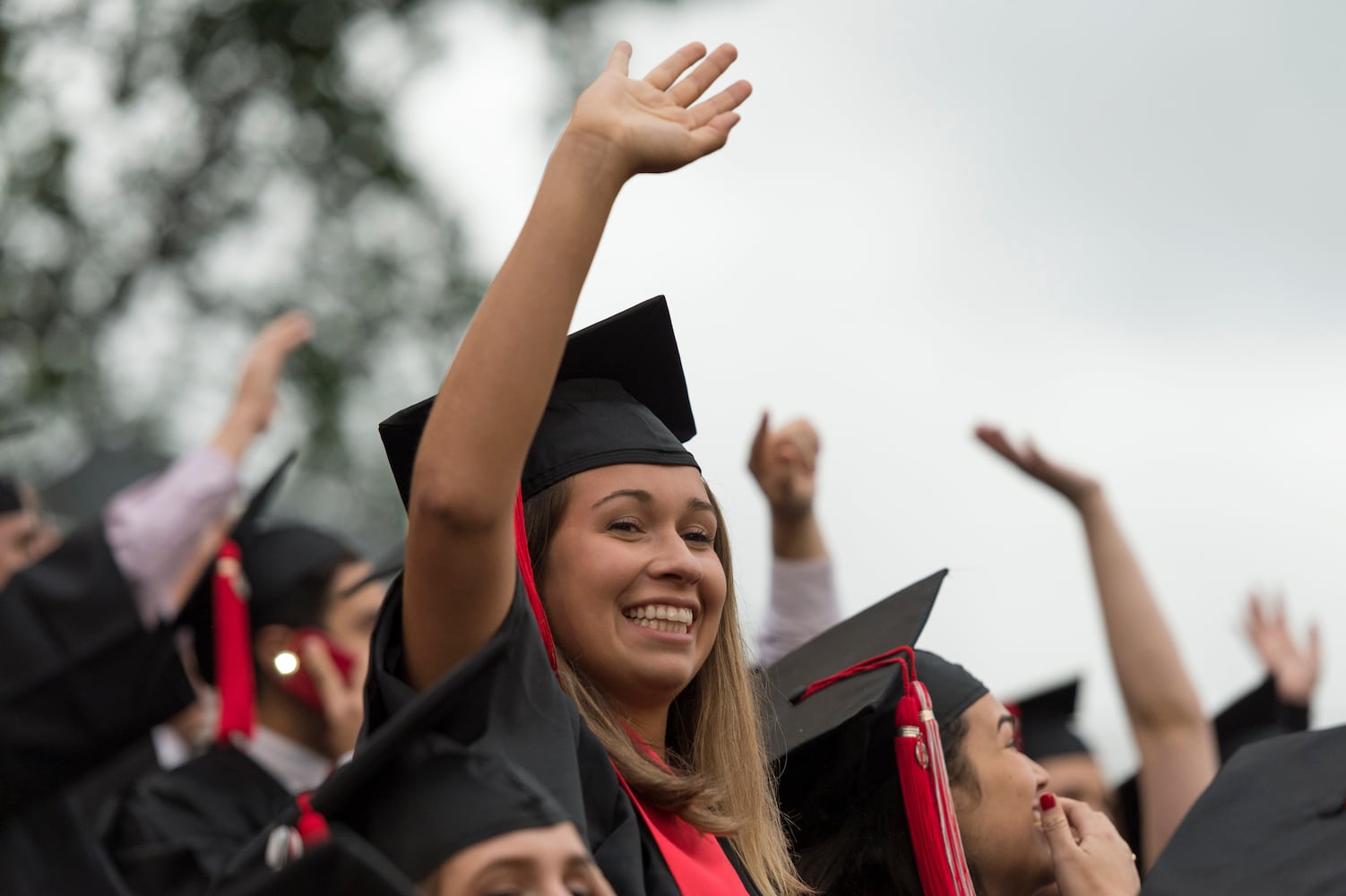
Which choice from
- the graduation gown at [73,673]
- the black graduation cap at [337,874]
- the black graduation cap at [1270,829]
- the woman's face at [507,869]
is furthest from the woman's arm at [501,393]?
the graduation gown at [73,673]

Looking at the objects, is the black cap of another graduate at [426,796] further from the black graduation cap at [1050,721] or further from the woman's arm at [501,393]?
the black graduation cap at [1050,721]

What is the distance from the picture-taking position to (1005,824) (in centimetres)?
306

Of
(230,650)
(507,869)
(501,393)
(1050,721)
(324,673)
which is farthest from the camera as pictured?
(1050,721)

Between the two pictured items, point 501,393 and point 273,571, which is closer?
point 501,393

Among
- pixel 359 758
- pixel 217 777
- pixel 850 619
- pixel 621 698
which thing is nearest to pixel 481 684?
pixel 359 758

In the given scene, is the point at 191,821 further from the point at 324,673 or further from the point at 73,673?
the point at 73,673

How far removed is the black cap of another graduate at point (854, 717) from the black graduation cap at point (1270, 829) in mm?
697

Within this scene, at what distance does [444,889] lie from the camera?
180 centimetres

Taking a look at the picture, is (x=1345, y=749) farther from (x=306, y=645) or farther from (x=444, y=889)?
(x=306, y=645)

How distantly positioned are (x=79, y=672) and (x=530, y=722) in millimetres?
1398

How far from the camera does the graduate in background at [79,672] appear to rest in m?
3.09

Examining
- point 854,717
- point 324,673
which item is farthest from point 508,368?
point 324,673

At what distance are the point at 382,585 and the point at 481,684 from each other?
2715 millimetres

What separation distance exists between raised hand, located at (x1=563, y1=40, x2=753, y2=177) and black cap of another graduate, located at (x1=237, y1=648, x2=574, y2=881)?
73 centimetres
